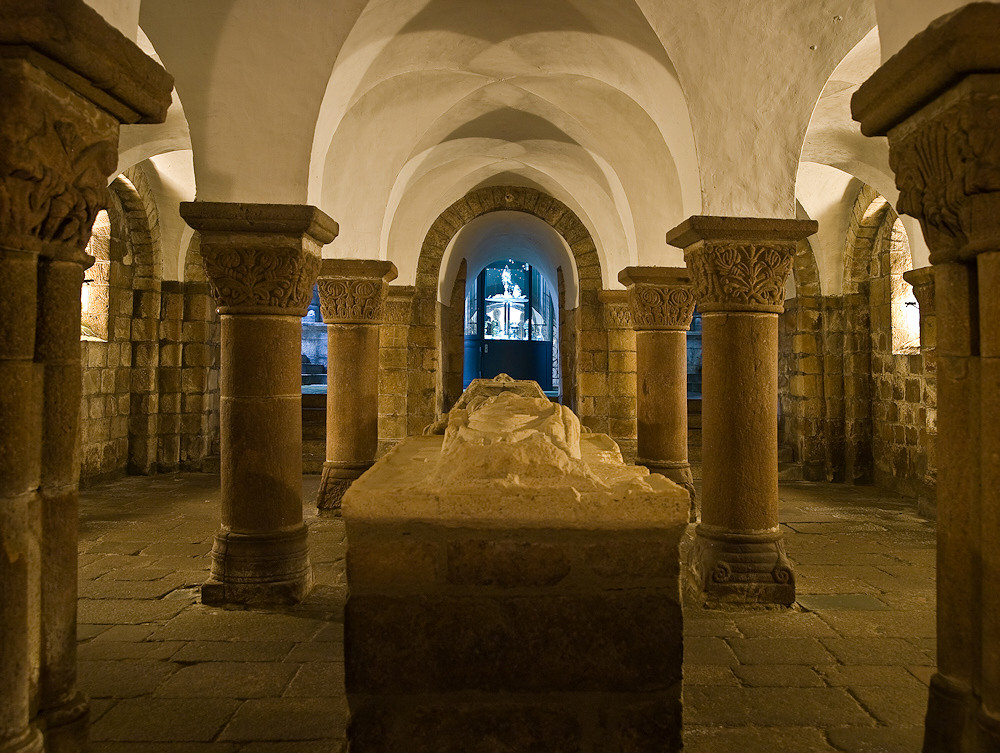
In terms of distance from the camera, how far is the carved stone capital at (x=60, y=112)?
206 cm

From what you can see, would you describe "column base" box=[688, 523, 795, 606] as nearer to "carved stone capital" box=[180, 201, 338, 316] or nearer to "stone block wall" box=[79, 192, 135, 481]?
"carved stone capital" box=[180, 201, 338, 316]

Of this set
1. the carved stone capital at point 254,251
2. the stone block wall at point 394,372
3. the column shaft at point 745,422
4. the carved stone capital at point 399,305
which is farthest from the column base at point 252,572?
the carved stone capital at point 399,305

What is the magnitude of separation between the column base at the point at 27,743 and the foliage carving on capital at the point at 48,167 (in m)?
1.46

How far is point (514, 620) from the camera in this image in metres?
2.11

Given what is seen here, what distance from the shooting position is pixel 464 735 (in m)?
2.10

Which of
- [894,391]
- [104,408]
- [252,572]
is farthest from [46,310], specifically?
[894,391]

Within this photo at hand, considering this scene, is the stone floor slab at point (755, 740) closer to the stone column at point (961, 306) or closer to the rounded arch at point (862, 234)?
the stone column at point (961, 306)

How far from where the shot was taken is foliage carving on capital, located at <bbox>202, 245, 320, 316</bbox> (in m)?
4.44

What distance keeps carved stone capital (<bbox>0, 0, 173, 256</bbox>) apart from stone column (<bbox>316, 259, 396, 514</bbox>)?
464cm

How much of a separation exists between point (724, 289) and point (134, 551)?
16.0ft

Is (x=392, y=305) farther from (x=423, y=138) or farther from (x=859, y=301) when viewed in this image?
(x=859, y=301)

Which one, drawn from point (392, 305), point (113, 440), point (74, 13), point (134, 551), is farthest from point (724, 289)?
point (113, 440)

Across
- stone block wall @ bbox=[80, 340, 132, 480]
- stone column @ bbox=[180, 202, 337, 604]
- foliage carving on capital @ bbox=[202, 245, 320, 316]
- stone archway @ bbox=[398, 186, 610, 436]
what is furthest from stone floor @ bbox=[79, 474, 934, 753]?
stone archway @ bbox=[398, 186, 610, 436]

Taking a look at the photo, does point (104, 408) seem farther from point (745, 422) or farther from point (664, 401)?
point (745, 422)
